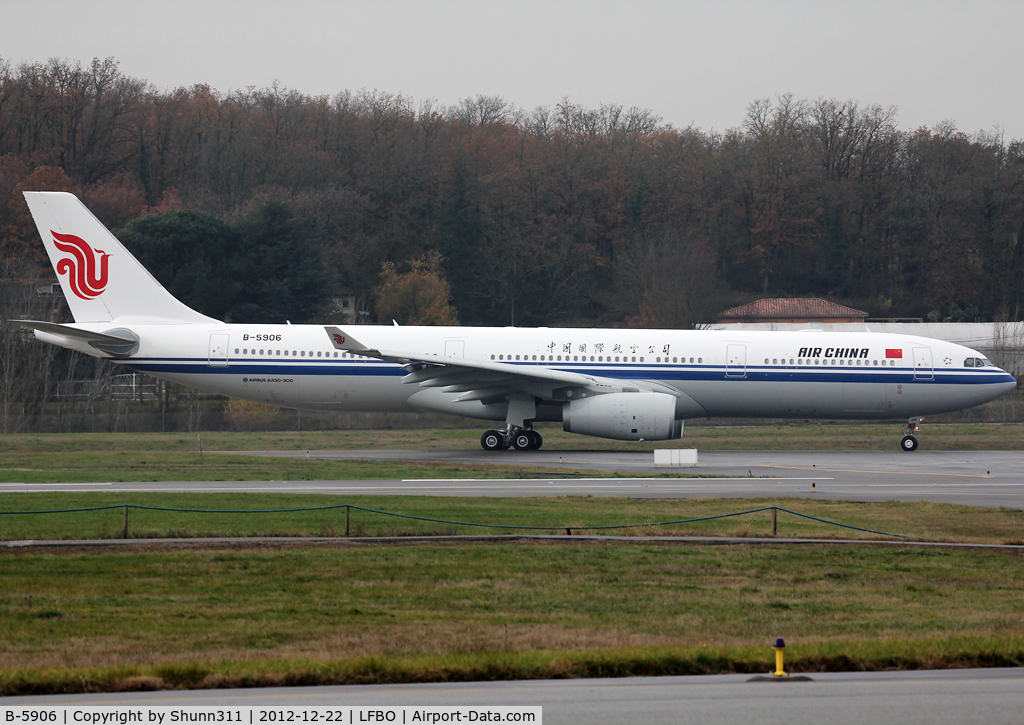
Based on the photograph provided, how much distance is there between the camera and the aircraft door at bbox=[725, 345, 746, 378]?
32.1 metres

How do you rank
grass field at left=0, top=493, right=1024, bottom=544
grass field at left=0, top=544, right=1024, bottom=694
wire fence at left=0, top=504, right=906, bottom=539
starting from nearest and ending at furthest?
1. grass field at left=0, top=544, right=1024, bottom=694
2. grass field at left=0, top=493, right=1024, bottom=544
3. wire fence at left=0, top=504, right=906, bottom=539

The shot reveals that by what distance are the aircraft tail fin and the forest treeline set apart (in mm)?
45351

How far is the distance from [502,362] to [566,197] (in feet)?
207

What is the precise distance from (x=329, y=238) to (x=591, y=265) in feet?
72.1

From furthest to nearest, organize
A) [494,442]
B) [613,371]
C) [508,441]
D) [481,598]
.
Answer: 1. [494,442]
2. [508,441]
3. [613,371]
4. [481,598]

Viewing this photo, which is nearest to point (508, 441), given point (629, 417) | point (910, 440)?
point (629, 417)

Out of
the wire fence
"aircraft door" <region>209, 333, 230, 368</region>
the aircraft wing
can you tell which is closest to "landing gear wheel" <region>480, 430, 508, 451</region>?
the aircraft wing

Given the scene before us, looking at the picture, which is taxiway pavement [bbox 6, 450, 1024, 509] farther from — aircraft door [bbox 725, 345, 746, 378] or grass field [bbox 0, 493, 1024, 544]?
aircraft door [bbox 725, 345, 746, 378]

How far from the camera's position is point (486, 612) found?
1210cm

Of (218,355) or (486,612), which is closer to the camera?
(486,612)

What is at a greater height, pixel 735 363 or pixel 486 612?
pixel 735 363

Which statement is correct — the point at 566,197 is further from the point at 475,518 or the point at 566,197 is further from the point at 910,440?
the point at 475,518

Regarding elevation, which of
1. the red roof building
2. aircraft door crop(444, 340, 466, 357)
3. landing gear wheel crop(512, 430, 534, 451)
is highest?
the red roof building

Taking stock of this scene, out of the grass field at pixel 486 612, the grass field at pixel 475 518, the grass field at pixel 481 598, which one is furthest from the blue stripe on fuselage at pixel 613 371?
the grass field at pixel 486 612
